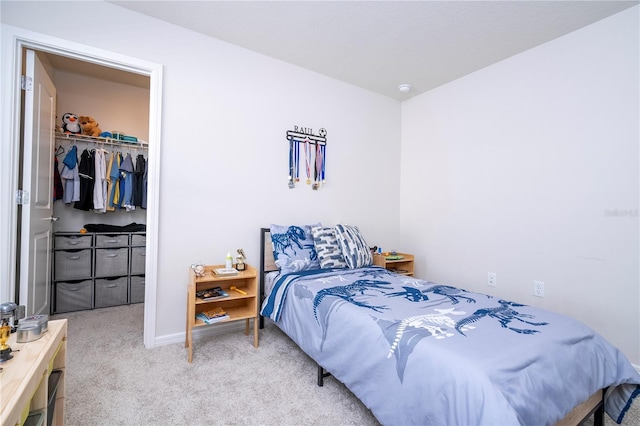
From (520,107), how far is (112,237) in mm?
4404

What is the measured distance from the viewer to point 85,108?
137 inches

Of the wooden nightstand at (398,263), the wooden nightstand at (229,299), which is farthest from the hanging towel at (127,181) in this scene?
the wooden nightstand at (398,263)

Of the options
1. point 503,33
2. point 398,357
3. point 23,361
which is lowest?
point 398,357

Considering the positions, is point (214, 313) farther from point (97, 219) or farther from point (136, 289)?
point (97, 219)

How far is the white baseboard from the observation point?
2381 millimetres

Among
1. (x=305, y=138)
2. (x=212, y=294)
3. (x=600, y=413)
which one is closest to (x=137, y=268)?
(x=212, y=294)

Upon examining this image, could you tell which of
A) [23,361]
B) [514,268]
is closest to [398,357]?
[23,361]

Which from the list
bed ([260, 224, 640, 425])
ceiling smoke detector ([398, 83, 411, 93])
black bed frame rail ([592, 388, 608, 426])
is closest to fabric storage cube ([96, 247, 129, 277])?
bed ([260, 224, 640, 425])

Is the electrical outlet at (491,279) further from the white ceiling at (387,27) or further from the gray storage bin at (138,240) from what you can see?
the gray storage bin at (138,240)

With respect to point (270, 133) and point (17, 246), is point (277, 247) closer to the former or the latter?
point (270, 133)

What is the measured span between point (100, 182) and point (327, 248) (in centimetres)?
276

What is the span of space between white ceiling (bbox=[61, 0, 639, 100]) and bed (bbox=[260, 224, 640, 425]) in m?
2.05

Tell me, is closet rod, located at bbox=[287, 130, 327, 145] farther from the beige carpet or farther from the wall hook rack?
the beige carpet

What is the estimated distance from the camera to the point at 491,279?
284cm
